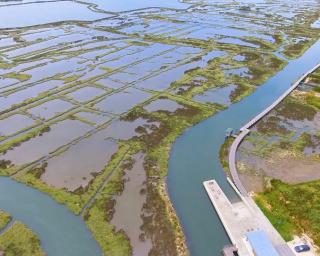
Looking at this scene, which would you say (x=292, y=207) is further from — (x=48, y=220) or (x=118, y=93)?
(x=118, y=93)

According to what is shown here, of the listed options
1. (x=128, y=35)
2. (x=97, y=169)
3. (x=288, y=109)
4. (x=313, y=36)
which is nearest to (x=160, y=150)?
(x=97, y=169)

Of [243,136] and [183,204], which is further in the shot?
[243,136]

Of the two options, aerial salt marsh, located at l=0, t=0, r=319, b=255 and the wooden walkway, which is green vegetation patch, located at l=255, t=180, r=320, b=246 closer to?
the wooden walkway

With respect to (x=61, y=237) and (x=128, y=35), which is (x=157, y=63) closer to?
(x=128, y=35)

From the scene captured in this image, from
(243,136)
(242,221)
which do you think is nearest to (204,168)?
(243,136)

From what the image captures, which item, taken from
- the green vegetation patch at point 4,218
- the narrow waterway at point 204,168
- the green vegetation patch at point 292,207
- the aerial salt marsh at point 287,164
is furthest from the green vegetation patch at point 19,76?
the green vegetation patch at point 292,207

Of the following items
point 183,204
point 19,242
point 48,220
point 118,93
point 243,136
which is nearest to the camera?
point 19,242

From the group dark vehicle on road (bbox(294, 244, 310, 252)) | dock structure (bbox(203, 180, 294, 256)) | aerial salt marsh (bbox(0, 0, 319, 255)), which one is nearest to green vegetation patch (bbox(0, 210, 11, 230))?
aerial salt marsh (bbox(0, 0, 319, 255))
